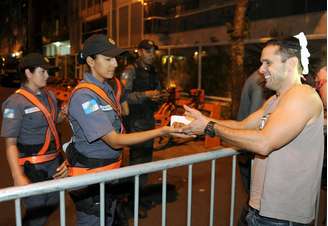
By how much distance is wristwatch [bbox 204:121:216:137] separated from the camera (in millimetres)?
2615

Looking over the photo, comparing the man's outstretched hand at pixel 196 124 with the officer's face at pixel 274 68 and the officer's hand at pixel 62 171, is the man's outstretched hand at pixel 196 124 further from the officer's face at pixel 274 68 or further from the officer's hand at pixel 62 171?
the officer's hand at pixel 62 171

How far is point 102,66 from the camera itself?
9.81ft

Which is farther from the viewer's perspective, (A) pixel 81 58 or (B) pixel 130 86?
(B) pixel 130 86

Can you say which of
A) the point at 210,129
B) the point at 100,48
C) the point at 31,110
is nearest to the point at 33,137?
the point at 31,110

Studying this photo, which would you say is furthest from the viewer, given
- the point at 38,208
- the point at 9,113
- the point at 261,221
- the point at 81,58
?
the point at 38,208

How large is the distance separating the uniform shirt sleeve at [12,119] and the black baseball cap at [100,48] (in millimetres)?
811

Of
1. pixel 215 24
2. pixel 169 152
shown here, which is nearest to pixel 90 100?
pixel 169 152

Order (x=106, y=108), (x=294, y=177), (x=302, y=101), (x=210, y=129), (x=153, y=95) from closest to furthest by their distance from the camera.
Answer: (x=302, y=101)
(x=294, y=177)
(x=210, y=129)
(x=106, y=108)
(x=153, y=95)

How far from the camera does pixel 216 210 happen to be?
5.01 metres

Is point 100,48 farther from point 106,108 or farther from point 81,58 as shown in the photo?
point 106,108

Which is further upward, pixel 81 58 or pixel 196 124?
pixel 81 58

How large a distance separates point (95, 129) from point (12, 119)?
3.15 feet

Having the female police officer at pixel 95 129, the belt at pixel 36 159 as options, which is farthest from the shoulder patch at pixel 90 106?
the belt at pixel 36 159

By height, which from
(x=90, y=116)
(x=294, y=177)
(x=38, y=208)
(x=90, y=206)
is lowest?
(x=38, y=208)
